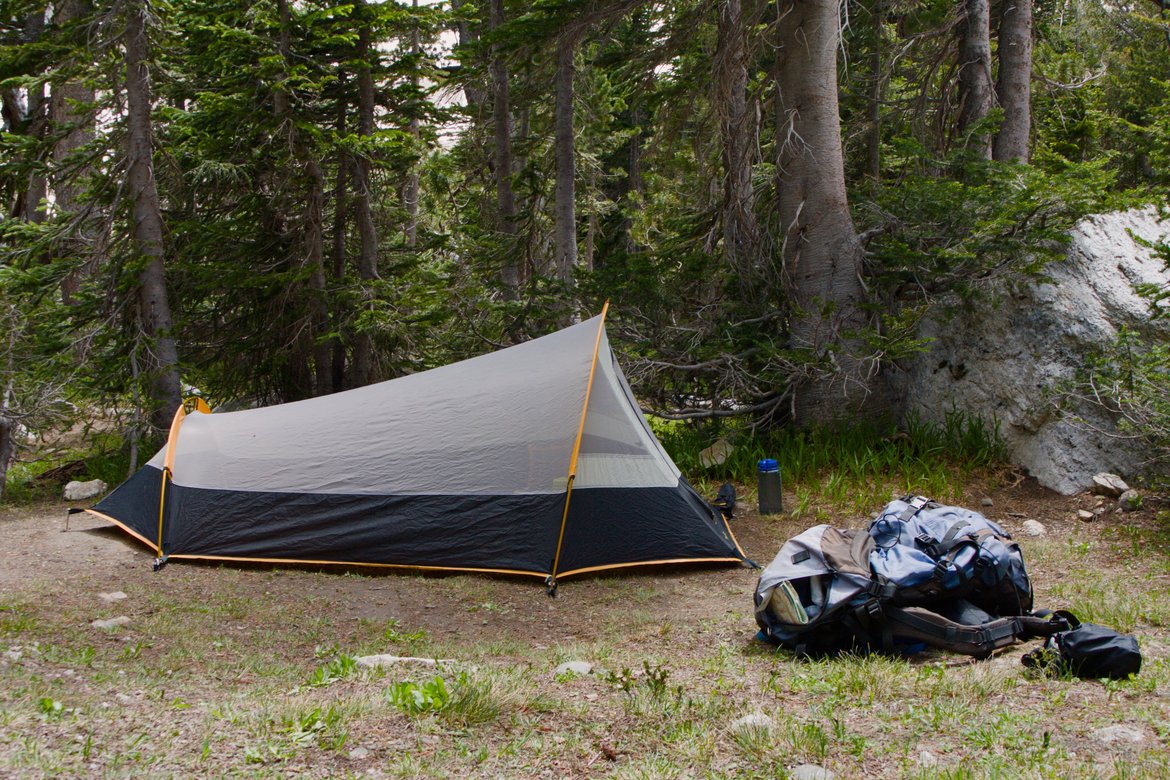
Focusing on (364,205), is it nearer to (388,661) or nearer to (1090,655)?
(388,661)

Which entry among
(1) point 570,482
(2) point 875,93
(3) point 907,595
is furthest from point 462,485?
(2) point 875,93

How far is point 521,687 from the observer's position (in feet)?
13.2

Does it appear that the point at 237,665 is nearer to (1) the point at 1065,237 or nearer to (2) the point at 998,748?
(2) the point at 998,748

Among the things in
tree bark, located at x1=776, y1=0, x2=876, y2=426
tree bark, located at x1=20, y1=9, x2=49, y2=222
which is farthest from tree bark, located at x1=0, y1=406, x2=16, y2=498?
tree bark, located at x1=776, y1=0, x2=876, y2=426

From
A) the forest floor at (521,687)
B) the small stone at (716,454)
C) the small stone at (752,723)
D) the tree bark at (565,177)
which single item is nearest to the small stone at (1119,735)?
the forest floor at (521,687)

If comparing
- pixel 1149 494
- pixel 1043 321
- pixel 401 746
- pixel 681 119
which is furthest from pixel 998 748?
pixel 681 119

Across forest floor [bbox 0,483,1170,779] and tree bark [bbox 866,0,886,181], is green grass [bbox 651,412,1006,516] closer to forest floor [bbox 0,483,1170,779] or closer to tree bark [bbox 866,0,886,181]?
forest floor [bbox 0,483,1170,779]

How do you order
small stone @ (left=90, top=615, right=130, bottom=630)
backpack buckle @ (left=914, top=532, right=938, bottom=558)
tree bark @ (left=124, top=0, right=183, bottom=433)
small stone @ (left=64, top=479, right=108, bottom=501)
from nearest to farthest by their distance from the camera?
backpack buckle @ (left=914, top=532, right=938, bottom=558), small stone @ (left=90, top=615, right=130, bottom=630), tree bark @ (left=124, top=0, right=183, bottom=433), small stone @ (left=64, top=479, right=108, bottom=501)

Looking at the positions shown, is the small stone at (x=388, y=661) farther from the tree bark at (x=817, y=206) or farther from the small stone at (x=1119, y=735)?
the tree bark at (x=817, y=206)

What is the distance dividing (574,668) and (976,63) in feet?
30.2

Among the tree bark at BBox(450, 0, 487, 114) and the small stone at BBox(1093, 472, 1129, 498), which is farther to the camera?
the tree bark at BBox(450, 0, 487, 114)

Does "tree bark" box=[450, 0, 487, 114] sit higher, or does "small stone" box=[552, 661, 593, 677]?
"tree bark" box=[450, 0, 487, 114]

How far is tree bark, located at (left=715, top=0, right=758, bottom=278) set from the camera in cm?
1002

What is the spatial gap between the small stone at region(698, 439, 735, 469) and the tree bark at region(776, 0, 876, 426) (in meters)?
0.84
